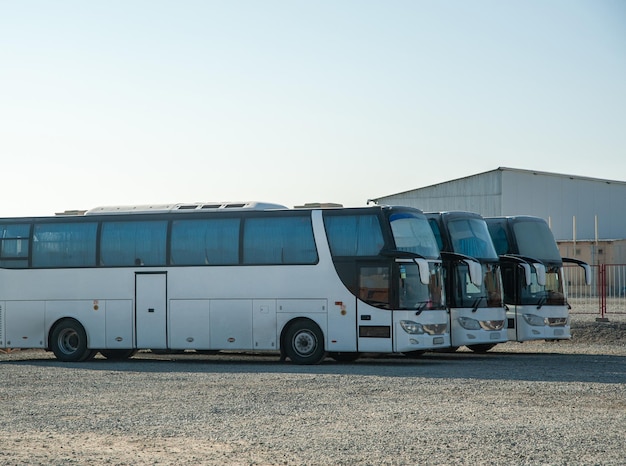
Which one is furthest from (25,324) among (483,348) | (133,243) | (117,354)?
(483,348)

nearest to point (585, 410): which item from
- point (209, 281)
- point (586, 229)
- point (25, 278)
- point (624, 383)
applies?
point (624, 383)

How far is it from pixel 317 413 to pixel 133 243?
11.3 meters

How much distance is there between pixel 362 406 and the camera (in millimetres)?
14859

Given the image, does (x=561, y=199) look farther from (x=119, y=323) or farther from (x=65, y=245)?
(x=65, y=245)

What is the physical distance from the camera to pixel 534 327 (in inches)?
1037

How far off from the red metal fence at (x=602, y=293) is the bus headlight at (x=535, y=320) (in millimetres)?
8914

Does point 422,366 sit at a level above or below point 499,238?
below

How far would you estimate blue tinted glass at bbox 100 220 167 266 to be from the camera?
80.1ft

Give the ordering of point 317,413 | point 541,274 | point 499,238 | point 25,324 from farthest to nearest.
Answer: point 499,238
point 541,274
point 25,324
point 317,413

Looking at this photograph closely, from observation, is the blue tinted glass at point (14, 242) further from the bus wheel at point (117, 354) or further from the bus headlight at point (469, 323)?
the bus headlight at point (469, 323)

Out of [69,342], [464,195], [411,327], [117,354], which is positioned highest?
[464,195]

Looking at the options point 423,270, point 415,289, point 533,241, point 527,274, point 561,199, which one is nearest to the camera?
point 423,270

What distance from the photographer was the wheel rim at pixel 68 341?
82.6 ft

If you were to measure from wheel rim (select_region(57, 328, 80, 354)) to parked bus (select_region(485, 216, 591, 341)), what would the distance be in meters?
9.81
